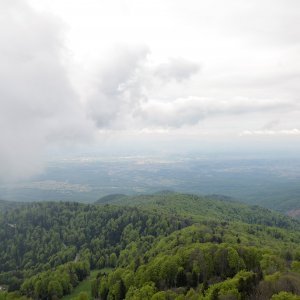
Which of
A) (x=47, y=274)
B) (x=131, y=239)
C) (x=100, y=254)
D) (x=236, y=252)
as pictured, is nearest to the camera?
(x=236, y=252)

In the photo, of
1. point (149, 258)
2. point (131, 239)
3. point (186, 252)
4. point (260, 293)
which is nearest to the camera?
point (260, 293)

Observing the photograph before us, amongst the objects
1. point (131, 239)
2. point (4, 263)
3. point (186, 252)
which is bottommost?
point (4, 263)

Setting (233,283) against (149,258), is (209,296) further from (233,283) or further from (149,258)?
(149,258)

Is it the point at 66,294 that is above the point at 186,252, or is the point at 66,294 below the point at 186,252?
below

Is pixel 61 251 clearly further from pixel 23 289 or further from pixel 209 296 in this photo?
pixel 209 296

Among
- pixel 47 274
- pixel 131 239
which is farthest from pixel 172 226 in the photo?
pixel 47 274

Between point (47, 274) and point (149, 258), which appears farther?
point (47, 274)

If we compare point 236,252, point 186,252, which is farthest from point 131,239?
point 236,252

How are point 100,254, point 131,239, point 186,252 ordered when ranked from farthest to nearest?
point 131,239 → point 100,254 → point 186,252

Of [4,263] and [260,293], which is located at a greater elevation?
[260,293]
